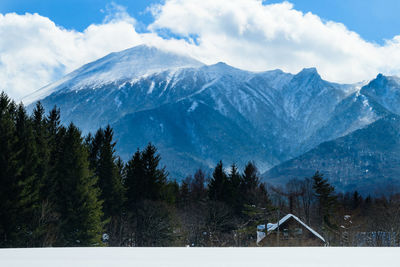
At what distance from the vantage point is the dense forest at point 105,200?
30578mm

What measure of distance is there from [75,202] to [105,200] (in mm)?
11593

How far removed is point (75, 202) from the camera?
3653 cm

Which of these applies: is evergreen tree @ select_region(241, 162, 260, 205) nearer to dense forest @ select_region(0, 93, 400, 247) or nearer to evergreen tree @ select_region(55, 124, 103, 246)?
dense forest @ select_region(0, 93, 400, 247)

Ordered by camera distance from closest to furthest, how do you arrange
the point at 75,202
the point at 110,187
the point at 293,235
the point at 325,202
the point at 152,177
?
1. the point at 75,202
2. the point at 110,187
3. the point at 152,177
4. the point at 293,235
5. the point at 325,202

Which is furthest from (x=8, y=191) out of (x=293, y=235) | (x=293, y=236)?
(x=293, y=236)

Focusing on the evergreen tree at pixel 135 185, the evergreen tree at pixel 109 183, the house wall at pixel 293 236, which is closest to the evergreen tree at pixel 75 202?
the evergreen tree at pixel 109 183

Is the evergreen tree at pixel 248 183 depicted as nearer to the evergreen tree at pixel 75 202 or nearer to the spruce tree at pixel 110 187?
the spruce tree at pixel 110 187

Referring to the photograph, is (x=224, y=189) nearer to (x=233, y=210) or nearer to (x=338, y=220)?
(x=233, y=210)

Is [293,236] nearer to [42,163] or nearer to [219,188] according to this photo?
[219,188]

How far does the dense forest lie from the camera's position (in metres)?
30.6

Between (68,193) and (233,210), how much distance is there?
98.5ft
